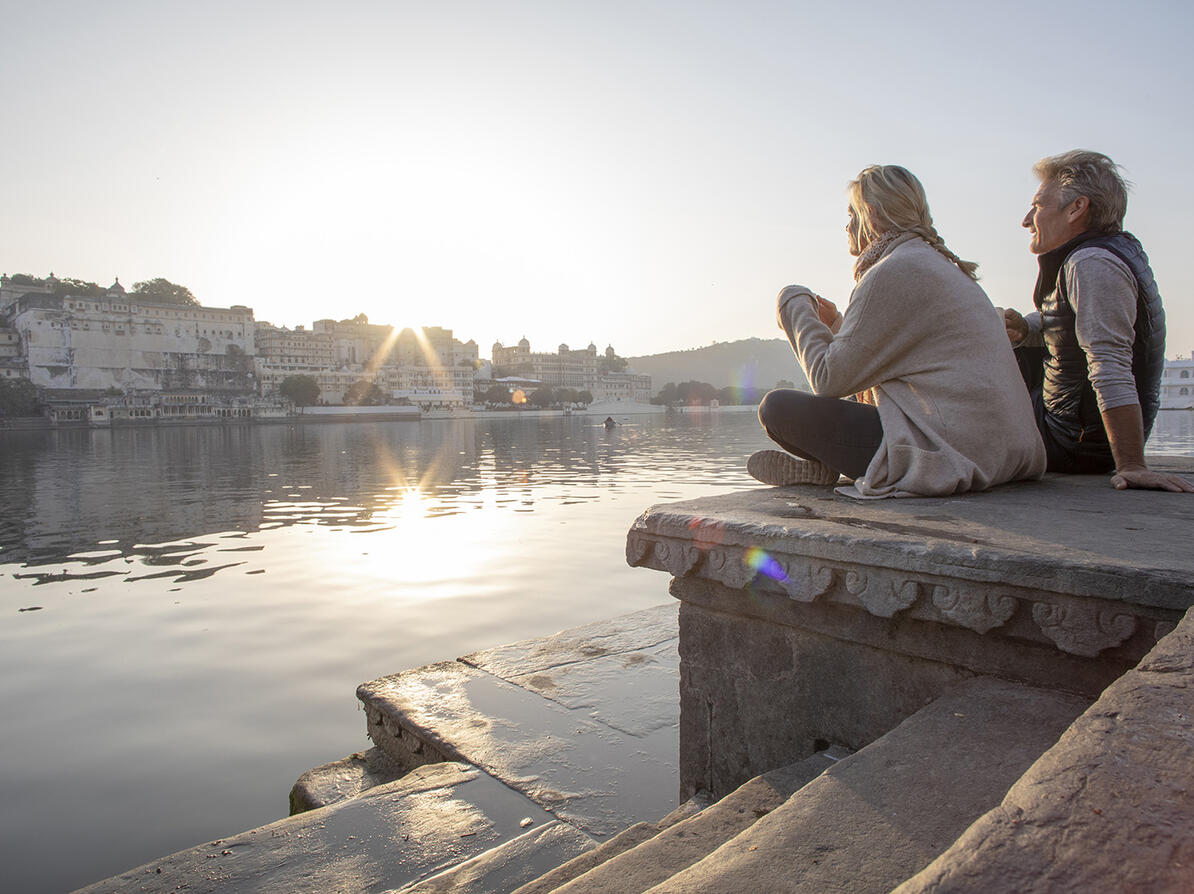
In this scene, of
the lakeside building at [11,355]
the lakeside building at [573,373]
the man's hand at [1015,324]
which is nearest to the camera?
the man's hand at [1015,324]

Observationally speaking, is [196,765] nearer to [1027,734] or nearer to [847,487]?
[847,487]

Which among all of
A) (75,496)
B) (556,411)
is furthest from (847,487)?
(556,411)

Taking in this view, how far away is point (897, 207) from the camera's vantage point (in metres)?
1.85

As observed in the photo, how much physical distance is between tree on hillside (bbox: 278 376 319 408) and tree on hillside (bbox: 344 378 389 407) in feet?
13.4

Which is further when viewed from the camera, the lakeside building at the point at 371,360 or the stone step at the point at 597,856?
the lakeside building at the point at 371,360

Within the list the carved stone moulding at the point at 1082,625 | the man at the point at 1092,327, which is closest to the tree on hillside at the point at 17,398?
the man at the point at 1092,327

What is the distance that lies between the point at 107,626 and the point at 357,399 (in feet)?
222

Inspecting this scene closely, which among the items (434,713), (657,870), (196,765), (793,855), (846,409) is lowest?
(196,765)

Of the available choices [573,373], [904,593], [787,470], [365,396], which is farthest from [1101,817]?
[573,373]

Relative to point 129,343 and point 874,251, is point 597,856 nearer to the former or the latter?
point 874,251

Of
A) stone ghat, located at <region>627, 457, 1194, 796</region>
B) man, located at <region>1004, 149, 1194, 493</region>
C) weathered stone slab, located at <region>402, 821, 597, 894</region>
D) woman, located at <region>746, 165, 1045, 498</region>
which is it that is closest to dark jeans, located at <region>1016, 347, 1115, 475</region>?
man, located at <region>1004, 149, 1194, 493</region>

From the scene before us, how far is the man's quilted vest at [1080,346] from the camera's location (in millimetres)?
2031

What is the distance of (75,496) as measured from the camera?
10.4m

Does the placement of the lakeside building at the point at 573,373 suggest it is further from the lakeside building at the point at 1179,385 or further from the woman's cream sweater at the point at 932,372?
the woman's cream sweater at the point at 932,372
